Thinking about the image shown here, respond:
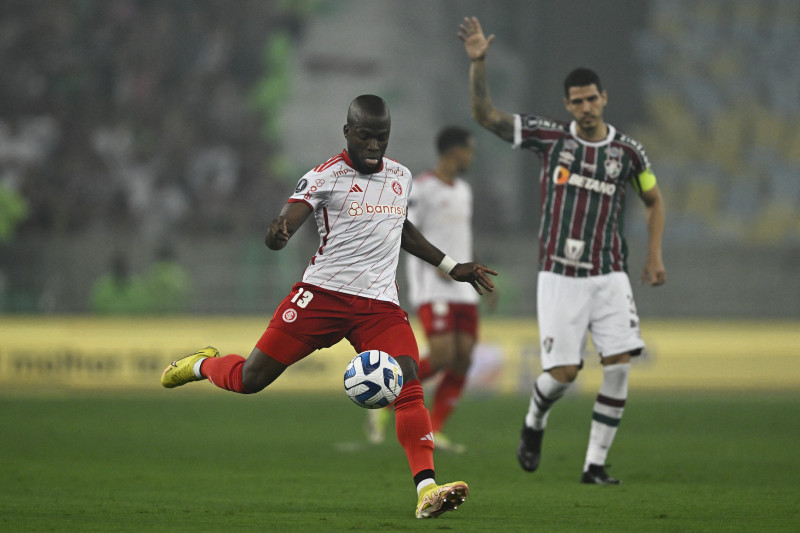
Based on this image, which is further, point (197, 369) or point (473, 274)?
point (197, 369)

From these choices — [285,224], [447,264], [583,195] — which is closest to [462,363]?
[583,195]

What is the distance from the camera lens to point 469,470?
25.9ft

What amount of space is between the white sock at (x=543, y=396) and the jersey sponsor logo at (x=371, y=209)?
206cm

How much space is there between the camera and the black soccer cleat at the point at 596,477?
23.4 feet

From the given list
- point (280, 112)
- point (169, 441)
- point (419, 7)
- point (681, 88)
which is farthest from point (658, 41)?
point (169, 441)

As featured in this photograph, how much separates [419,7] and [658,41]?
449cm

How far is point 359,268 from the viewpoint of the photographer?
5.84m

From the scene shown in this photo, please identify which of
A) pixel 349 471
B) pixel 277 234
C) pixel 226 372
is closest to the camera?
pixel 277 234

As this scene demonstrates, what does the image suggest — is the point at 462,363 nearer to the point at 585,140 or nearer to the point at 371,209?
the point at 585,140

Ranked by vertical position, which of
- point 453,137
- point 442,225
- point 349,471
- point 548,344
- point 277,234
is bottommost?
point 349,471

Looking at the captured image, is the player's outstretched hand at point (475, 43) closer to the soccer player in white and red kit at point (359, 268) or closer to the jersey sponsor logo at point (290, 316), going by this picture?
the soccer player in white and red kit at point (359, 268)

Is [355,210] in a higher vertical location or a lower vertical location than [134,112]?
lower

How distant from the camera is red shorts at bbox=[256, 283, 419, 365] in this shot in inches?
A: 229

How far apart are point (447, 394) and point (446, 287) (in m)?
0.92
